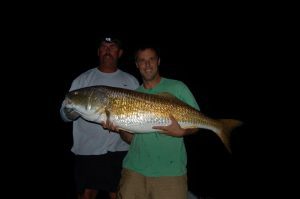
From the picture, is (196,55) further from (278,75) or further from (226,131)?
(226,131)

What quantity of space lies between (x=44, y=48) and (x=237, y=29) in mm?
35505

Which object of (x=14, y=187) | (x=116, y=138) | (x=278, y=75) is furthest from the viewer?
(x=278, y=75)

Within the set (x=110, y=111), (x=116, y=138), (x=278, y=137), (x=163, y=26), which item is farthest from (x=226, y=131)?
(x=163, y=26)

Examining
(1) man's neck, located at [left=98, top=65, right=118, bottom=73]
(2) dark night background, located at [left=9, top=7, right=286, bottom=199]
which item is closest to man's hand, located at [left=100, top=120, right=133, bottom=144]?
(1) man's neck, located at [left=98, top=65, right=118, bottom=73]

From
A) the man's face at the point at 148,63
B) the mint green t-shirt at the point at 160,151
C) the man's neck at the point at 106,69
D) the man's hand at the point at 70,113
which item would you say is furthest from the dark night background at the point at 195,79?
the man's hand at the point at 70,113

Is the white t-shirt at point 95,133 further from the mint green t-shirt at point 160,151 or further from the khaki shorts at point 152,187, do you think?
the khaki shorts at point 152,187

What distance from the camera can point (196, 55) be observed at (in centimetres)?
5372

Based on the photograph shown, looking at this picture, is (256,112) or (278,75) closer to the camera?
(256,112)

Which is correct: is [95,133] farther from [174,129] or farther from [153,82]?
[174,129]

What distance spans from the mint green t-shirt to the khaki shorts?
6cm

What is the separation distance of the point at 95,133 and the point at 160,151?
1.49 meters

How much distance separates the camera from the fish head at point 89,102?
398 centimetres

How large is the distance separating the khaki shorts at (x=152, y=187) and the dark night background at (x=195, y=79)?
83.4 inches

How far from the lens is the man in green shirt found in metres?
3.62
